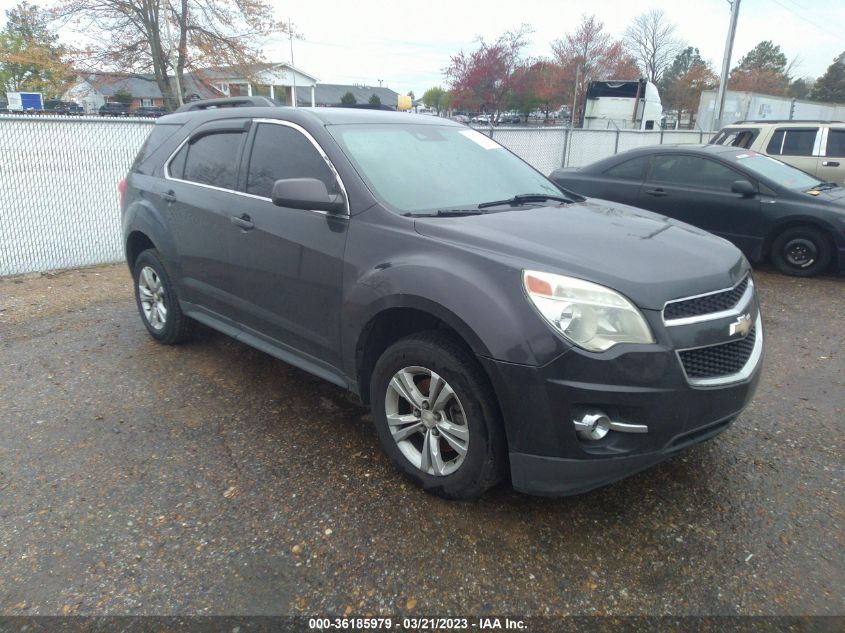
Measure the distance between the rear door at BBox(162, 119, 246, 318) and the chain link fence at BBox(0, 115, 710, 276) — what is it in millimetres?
3659

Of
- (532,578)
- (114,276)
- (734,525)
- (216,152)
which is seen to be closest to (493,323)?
(532,578)

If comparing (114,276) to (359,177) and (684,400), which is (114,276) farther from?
(684,400)

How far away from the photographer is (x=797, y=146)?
10.7m

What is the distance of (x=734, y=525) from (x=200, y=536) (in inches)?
91.9

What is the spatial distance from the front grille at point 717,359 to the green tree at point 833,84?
79.1m

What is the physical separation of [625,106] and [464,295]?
24485 mm

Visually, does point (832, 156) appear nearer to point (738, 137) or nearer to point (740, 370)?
point (738, 137)

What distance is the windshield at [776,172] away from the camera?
7.53 m

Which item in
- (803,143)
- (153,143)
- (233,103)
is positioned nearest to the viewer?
(233,103)

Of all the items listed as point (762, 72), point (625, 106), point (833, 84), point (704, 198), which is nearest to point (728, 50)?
point (625, 106)

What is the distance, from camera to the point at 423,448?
295cm

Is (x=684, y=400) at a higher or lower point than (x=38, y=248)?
higher

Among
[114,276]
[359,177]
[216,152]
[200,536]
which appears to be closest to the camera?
[200,536]

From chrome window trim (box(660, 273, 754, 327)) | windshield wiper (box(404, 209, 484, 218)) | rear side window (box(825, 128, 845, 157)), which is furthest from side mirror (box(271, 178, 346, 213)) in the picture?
rear side window (box(825, 128, 845, 157))
